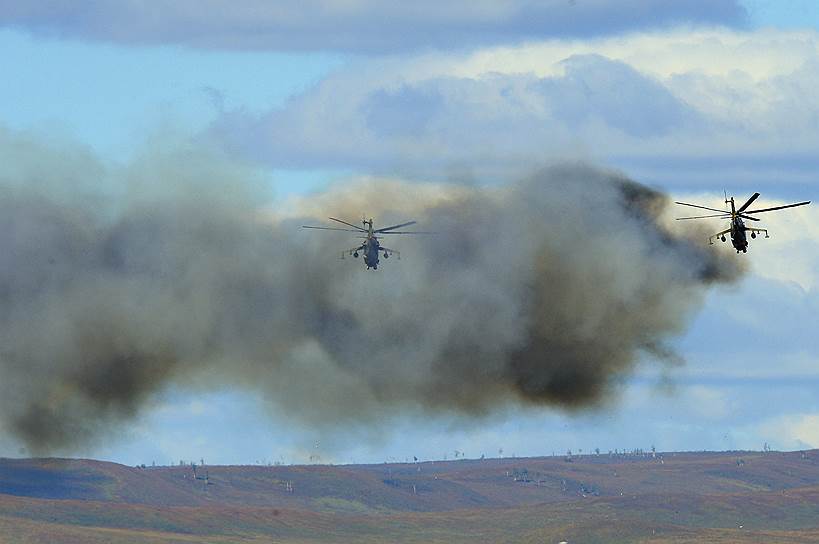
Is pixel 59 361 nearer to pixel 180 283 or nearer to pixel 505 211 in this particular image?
pixel 180 283

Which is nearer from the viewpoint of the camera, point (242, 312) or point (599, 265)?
point (599, 265)

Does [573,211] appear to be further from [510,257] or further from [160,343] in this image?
[160,343]

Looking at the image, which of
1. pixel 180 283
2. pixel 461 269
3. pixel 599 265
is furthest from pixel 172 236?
pixel 599 265

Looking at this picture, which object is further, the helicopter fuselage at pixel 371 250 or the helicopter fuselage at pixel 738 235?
the helicopter fuselage at pixel 371 250

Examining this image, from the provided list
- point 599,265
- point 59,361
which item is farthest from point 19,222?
point 599,265

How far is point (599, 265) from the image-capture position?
15525cm

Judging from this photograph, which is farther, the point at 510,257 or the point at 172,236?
the point at 172,236

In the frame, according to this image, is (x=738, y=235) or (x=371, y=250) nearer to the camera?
(x=738, y=235)

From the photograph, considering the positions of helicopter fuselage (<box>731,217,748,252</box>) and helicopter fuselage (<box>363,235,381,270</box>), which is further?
helicopter fuselage (<box>363,235,381,270</box>)

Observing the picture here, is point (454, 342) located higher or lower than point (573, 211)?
lower

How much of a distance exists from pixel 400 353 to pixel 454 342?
4.71 metres

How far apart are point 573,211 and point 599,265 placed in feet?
17.0

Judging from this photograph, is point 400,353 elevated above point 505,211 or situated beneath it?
situated beneath

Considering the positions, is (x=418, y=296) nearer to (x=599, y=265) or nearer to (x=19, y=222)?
(x=599, y=265)
